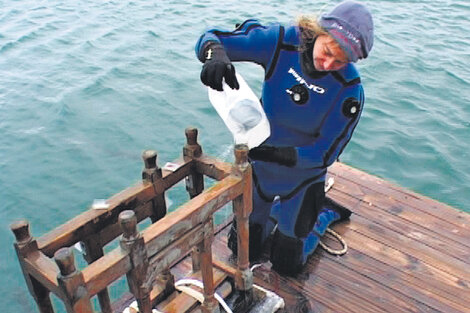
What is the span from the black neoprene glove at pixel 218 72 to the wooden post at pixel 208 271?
0.61 metres

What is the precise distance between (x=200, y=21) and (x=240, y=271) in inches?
303

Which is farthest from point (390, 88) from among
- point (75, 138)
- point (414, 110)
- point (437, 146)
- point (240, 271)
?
point (240, 271)

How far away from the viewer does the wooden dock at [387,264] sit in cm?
274

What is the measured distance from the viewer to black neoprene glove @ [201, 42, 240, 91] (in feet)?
6.57

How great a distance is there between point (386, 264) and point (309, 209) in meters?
0.68

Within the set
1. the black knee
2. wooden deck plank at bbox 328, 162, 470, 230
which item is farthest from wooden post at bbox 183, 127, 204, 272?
wooden deck plank at bbox 328, 162, 470, 230

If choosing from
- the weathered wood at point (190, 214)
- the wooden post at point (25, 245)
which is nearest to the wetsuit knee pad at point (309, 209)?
the weathered wood at point (190, 214)

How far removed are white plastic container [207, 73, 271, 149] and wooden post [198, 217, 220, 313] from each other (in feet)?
2.09

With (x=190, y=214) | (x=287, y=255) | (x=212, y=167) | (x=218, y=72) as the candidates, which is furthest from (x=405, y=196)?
(x=190, y=214)

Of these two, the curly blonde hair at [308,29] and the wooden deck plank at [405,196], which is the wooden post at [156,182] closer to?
the curly blonde hair at [308,29]

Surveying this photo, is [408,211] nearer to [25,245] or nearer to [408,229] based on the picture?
[408,229]

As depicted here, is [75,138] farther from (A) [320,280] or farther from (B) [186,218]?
(B) [186,218]

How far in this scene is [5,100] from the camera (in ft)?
21.4

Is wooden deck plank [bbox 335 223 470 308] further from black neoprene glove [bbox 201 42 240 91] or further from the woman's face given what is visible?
black neoprene glove [bbox 201 42 240 91]
